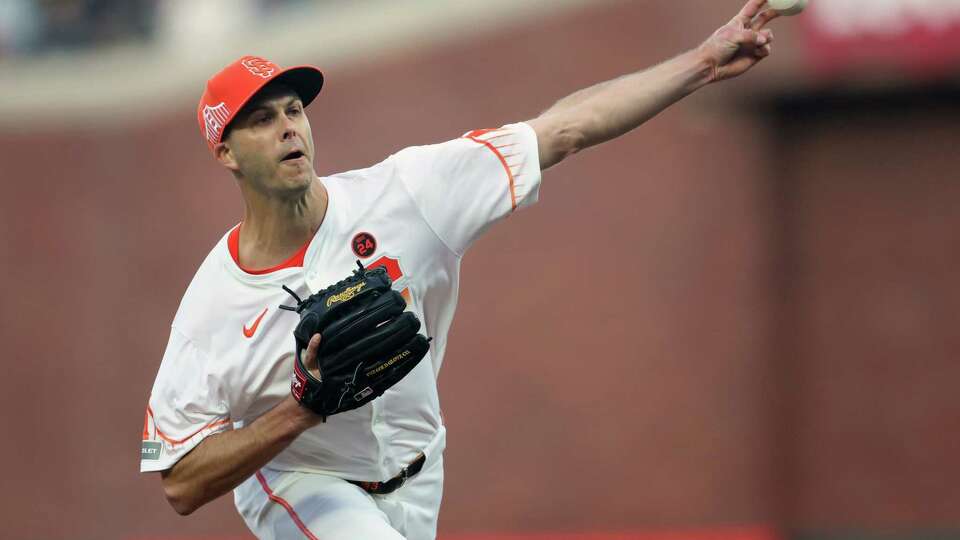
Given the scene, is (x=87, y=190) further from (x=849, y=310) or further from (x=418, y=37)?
(x=849, y=310)

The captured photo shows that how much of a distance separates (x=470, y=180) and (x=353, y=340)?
2.91 feet

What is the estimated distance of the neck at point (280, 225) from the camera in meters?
4.98

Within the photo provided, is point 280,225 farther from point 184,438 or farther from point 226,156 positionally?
point 184,438

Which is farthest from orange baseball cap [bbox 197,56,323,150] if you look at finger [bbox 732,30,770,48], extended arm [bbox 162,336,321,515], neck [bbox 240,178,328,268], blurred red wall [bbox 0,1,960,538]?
blurred red wall [bbox 0,1,960,538]

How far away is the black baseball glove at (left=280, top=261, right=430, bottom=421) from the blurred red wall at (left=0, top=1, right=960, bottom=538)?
7.59 m

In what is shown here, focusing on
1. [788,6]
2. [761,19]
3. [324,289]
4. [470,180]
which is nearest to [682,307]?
[761,19]

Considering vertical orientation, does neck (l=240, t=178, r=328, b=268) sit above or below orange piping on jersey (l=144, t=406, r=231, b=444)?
above

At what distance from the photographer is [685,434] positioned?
40.2ft

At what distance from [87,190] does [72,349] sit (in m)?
1.53

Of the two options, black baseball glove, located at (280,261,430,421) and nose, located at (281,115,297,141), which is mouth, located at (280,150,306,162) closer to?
nose, located at (281,115,297,141)

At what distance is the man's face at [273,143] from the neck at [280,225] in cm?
5

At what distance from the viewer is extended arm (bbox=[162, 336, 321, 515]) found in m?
4.67

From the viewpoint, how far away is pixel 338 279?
4941 millimetres

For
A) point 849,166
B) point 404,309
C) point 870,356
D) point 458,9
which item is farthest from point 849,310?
point 404,309
